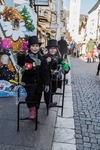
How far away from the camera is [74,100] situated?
5785 mm

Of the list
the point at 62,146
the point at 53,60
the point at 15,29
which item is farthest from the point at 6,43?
the point at 62,146

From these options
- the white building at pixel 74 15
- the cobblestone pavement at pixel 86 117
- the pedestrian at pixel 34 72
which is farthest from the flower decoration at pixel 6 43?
the white building at pixel 74 15

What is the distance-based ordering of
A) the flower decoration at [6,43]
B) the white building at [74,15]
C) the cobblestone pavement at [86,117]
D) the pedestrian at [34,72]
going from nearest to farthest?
the cobblestone pavement at [86,117]
the pedestrian at [34,72]
the flower decoration at [6,43]
the white building at [74,15]

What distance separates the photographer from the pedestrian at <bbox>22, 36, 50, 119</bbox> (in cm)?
353

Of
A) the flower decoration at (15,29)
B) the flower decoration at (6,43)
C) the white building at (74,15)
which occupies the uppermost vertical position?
the white building at (74,15)

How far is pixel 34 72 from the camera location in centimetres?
357

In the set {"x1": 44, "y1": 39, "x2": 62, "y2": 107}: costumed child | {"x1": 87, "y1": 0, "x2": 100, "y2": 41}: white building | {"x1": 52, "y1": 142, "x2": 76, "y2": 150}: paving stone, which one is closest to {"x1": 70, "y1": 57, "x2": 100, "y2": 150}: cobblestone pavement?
{"x1": 52, "y1": 142, "x2": 76, "y2": 150}: paving stone

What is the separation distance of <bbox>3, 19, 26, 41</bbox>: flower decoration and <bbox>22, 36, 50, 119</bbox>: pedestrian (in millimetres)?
1656

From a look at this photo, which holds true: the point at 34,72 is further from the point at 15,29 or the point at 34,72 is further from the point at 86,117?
the point at 15,29

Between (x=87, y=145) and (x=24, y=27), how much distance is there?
10.5 ft

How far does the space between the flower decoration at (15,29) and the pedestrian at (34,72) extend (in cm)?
166

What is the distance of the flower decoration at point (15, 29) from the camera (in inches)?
202

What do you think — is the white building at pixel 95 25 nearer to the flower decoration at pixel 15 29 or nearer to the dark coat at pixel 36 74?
the flower decoration at pixel 15 29

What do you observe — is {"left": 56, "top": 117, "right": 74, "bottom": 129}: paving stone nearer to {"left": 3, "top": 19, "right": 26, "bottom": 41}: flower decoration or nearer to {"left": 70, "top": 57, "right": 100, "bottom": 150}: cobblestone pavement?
{"left": 70, "top": 57, "right": 100, "bottom": 150}: cobblestone pavement
